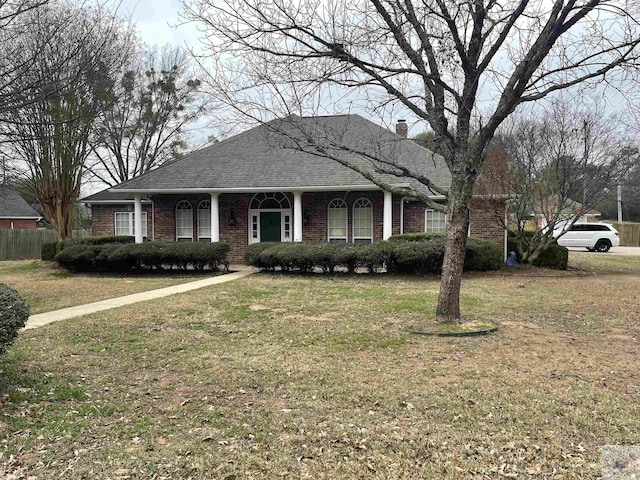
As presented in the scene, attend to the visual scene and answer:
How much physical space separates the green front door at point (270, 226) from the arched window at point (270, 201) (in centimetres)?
27

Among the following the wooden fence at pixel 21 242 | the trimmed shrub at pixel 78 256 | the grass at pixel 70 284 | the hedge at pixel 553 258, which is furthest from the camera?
the wooden fence at pixel 21 242

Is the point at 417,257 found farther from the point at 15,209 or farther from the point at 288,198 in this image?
the point at 15,209

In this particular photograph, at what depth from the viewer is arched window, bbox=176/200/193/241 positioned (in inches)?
780

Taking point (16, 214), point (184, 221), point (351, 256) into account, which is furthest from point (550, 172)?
point (16, 214)

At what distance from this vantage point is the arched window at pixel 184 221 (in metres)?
19.8

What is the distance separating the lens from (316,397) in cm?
470

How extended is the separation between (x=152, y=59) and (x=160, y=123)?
3.68 meters

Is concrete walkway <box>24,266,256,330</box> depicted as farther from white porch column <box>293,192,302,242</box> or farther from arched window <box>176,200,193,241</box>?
arched window <box>176,200,193,241</box>

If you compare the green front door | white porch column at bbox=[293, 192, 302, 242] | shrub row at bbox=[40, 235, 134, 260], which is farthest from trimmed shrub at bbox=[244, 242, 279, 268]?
shrub row at bbox=[40, 235, 134, 260]

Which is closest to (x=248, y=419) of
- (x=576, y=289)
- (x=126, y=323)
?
(x=126, y=323)

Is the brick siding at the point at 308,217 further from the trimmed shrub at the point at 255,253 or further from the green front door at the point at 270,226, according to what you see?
the trimmed shrub at the point at 255,253

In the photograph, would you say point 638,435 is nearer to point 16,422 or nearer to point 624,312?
point 16,422

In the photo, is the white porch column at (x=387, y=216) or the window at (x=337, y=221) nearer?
the white porch column at (x=387, y=216)

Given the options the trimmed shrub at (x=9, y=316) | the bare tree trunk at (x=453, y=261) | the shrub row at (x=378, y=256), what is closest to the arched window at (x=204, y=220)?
the shrub row at (x=378, y=256)
